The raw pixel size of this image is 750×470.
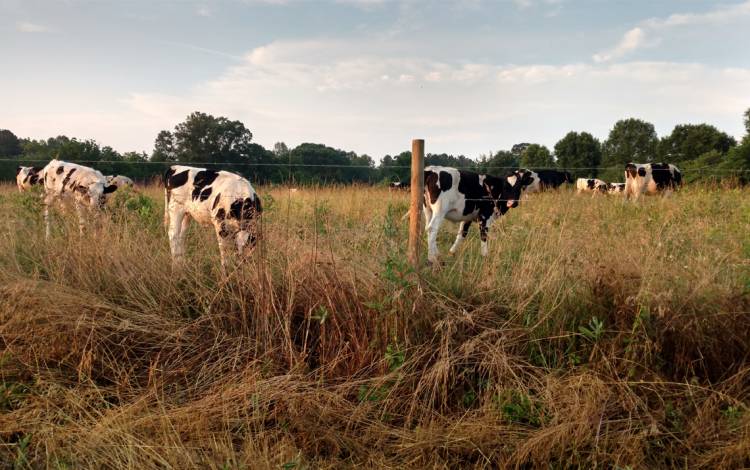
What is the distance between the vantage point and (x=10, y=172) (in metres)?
18.4

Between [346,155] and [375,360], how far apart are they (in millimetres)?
14868

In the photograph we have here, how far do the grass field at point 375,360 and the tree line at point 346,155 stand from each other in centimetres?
200

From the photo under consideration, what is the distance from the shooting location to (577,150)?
57.2m

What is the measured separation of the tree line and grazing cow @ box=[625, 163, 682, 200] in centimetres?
82

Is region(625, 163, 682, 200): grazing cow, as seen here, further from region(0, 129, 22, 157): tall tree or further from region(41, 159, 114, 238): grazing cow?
region(0, 129, 22, 157): tall tree

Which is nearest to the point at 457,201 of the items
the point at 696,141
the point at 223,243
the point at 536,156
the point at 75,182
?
the point at 223,243

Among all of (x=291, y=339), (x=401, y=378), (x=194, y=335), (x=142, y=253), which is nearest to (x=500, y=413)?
(x=401, y=378)

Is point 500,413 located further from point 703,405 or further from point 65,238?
point 65,238

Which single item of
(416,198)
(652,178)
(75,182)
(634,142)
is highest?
(634,142)

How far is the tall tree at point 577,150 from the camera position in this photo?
56.8 m

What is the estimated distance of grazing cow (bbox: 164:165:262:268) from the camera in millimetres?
5947

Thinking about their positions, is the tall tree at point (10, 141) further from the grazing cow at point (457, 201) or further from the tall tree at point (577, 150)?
the tall tree at point (577, 150)

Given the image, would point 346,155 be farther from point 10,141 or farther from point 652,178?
point 10,141

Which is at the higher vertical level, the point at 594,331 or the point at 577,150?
the point at 577,150
